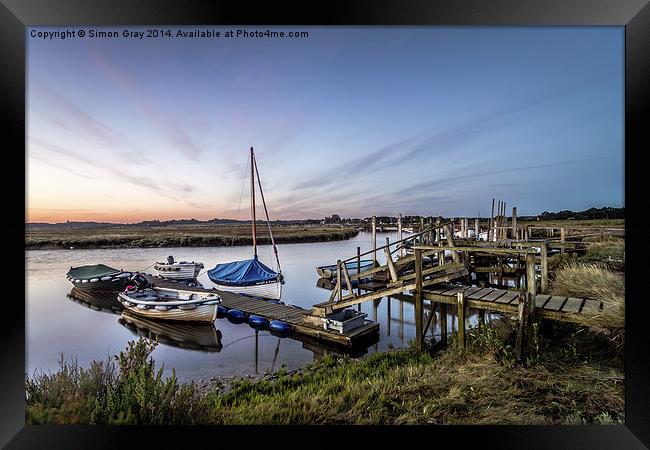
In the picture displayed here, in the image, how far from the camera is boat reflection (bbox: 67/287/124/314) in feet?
17.7

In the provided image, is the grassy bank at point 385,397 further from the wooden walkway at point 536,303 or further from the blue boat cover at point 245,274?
the blue boat cover at point 245,274

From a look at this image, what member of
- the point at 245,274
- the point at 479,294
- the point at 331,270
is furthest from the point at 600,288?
the point at 331,270

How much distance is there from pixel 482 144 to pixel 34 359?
5241 millimetres

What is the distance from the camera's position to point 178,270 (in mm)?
6887

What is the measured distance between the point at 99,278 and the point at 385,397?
249 inches

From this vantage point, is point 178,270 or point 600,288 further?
point 178,270

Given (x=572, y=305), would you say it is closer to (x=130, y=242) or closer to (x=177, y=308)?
(x=177, y=308)

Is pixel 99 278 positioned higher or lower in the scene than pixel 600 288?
lower

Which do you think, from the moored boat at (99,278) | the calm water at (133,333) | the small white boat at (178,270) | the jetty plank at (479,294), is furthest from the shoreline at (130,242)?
the jetty plank at (479,294)

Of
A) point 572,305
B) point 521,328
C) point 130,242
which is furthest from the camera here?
point 130,242
